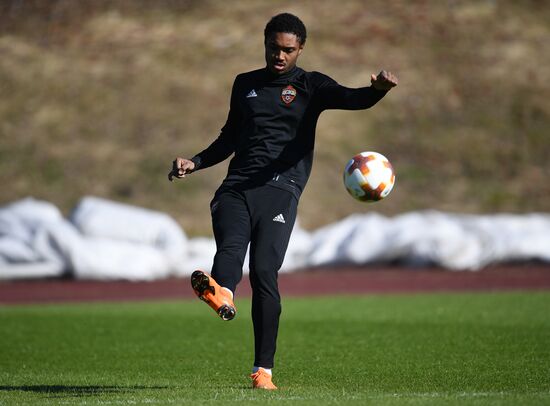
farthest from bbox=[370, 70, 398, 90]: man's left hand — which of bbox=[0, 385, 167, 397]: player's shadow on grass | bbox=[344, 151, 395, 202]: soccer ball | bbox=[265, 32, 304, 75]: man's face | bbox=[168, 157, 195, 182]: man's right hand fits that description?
bbox=[0, 385, 167, 397]: player's shadow on grass

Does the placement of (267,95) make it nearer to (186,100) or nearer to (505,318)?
(505,318)

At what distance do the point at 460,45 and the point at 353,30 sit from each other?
3.79 m

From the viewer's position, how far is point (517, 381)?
771cm

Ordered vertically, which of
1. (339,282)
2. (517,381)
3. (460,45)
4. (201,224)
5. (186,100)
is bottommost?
(517,381)

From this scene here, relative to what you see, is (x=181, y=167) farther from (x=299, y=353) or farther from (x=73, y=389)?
(x=299, y=353)

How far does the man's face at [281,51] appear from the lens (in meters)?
7.25

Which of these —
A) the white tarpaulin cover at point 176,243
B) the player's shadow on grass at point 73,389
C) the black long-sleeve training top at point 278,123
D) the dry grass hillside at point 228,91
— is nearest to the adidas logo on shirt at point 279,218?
the black long-sleeve training top at point 278,123

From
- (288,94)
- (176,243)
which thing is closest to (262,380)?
(288,94)

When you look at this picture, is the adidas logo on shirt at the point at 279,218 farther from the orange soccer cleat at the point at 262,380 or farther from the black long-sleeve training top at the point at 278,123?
the orange soccer cleat at the point at 262,380

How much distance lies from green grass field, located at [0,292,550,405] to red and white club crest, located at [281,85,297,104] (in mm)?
2076

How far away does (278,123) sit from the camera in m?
7.42

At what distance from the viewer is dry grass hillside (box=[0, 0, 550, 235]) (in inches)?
1188

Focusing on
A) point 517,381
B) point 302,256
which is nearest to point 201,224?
point 302,256

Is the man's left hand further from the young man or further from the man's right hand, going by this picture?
the man's right hand
